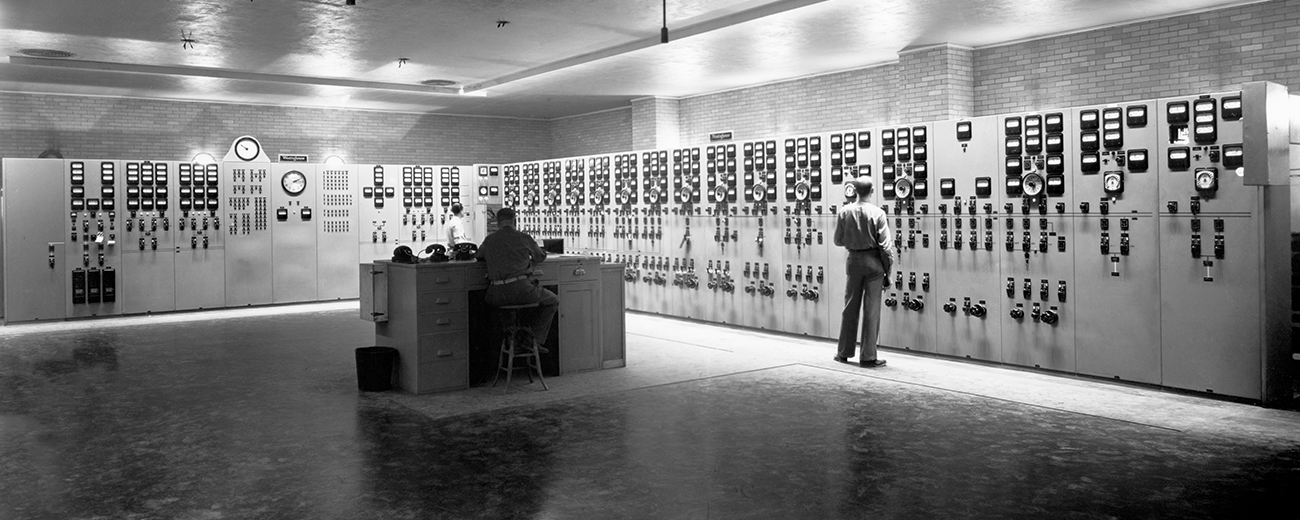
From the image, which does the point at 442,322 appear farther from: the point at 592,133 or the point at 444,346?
the point at 592,133

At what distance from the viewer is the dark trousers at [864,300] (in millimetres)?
9703

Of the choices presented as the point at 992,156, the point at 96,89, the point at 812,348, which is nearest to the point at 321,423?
the point at 812,348

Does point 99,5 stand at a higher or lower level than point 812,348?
higher

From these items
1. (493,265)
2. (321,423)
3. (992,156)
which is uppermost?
(992,156)

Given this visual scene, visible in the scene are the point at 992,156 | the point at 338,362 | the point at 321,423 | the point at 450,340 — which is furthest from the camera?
the point at 338,362

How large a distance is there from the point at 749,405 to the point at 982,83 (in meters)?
6.82

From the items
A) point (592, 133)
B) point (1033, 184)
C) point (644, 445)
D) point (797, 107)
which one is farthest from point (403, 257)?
point (592, 133)

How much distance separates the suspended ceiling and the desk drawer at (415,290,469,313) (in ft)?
10.4

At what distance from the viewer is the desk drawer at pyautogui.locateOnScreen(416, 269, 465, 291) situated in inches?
326

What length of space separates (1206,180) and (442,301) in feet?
21.3

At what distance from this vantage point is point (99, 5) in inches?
384

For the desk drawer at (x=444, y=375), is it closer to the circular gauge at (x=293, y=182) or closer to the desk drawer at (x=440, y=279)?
the desk drawer at (x=440, y=279)

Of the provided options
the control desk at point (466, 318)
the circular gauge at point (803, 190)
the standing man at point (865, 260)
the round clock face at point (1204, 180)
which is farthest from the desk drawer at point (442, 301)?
the round clock face at point (1204, 180)

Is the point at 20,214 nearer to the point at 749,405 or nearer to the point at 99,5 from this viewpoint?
the point at 99,5
